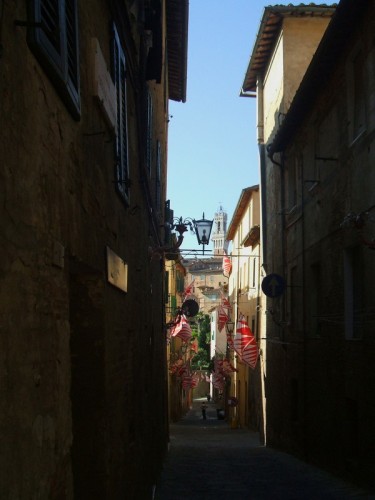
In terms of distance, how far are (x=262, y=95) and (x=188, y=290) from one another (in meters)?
12.2

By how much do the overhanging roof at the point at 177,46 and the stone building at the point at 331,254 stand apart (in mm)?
3223

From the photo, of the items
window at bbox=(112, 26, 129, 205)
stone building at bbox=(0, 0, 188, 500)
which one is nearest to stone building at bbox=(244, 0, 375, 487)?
window at bbox=(112, 26, 129, 205)

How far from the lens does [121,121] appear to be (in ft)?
26.7

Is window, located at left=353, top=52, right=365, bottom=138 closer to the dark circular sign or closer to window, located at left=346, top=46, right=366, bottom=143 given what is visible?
window, located at left=346, top=46, right=366, bottom=143

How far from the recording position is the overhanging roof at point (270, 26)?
66.2 feet

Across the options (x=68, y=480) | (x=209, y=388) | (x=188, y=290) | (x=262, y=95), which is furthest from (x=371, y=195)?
(x=209, y=388)

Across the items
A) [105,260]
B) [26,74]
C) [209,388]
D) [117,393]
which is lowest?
[209,388]

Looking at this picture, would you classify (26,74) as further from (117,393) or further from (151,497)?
(151,497)

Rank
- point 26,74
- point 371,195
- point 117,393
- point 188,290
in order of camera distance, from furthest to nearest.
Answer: point 188,290 → point 371,195 → point 117,393 → point 26,74

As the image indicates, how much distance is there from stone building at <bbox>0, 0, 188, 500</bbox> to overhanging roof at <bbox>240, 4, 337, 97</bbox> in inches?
419

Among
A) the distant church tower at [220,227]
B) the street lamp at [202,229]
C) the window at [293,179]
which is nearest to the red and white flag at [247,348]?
the window at [293,179]

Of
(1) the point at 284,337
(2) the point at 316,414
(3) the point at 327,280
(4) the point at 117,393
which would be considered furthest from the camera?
(1) the point at 284,337

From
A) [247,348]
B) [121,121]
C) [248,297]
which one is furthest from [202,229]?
[248,297]

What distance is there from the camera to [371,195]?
1138 cm
